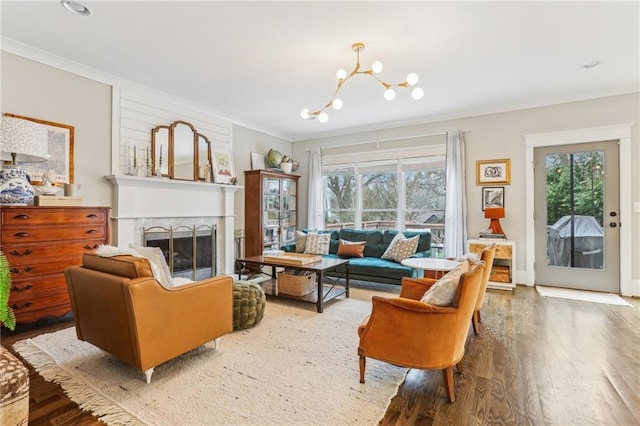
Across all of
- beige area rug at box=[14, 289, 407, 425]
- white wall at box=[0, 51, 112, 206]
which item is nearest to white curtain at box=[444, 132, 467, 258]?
beige area rug at box=[14, 289, 407, 425]

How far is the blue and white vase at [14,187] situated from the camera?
264 centimetres

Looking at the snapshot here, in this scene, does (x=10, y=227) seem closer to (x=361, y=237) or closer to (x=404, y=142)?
(x=361, y=237)

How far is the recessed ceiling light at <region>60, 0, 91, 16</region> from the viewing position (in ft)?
7.82

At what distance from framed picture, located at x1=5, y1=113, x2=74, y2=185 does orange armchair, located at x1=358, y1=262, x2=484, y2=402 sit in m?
3.42

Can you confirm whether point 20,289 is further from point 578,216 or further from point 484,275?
point 578,216

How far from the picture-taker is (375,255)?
16.3 feet

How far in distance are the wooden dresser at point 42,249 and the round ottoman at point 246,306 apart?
61.9 inches

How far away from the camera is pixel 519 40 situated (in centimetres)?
287

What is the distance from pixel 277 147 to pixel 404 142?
95.7 inches

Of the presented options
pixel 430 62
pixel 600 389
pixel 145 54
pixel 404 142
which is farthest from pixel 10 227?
pixel 404 142

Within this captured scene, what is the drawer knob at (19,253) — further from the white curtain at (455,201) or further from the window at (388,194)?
the white curtain at (455,201)

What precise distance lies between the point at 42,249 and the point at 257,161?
3466 mm

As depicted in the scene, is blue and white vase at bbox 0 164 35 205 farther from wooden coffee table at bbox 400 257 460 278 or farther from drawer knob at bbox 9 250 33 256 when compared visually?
wooden coffee table at bbox 400 257 460 278

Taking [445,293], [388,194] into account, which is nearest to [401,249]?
[388,194]
